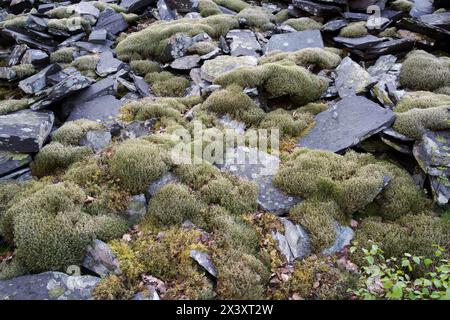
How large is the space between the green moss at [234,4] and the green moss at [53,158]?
14.3 meters

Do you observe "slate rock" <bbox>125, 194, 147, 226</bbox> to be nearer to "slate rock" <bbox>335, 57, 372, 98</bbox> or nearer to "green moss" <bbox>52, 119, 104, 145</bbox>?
"green moss" <bbox>52, 119, 104, 145</bbox>

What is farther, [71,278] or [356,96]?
[356,96]

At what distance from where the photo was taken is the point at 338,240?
23.1ft

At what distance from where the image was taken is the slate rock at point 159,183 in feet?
25.7

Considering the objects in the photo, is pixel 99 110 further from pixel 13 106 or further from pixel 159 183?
pixel 159 183

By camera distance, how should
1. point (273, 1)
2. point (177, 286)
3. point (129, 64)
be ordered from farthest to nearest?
point (273, 1) < point (129, 64) < point (177, 286)

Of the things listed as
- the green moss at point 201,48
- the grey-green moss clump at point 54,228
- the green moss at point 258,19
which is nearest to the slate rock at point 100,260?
the grey-green moss clump at point 54,228

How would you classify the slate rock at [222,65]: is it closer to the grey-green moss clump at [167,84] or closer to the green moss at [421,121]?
the grey-green moss clump at [167,84]

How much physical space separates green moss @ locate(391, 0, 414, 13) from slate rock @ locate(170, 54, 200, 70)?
10562 millimetres

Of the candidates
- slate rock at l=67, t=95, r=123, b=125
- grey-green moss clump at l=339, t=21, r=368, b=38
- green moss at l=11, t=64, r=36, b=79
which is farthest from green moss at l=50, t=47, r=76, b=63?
grey-green moss clump at l=339, t=21, r=368, b=38
